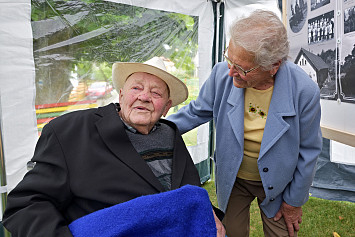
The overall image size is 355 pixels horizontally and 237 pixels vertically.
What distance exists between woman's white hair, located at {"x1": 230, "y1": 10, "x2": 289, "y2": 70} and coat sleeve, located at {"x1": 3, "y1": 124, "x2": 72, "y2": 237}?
1073 mm

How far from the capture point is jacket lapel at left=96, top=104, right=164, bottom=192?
1293 mm

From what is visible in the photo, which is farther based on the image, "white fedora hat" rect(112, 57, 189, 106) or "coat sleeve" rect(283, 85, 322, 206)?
"coat sleeve" rect(283, 85, 322, 206)

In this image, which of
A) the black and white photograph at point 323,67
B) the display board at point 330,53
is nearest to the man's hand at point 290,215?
the display board at point 330,53

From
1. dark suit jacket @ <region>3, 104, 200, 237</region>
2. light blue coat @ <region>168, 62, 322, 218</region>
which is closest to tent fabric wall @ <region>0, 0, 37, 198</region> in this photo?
dark suit jacket @ <region>3, 104, 200, 237</region>

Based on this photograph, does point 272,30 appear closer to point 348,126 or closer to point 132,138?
point 132,138

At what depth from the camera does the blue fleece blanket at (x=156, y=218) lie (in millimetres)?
945

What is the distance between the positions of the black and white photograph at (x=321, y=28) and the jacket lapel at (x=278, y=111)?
98 centimetres

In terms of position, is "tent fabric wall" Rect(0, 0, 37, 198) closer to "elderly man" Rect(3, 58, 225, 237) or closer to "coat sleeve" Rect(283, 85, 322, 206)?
"elderly man" Rect(3, 58, 225, 237)

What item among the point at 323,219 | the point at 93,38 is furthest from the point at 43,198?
the point at 323,219

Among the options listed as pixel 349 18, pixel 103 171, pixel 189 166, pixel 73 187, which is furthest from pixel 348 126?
pixel 73 187

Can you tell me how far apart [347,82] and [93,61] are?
2409 millimetres

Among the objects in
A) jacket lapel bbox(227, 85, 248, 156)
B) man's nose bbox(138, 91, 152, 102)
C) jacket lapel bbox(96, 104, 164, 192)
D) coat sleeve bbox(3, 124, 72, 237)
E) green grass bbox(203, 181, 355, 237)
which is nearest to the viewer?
coat sleeve bbox(3, 124, 72, 237)

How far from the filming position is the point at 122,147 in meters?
1.32

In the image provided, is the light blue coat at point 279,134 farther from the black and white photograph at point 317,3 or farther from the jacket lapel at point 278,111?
the black and white photograph at point 317,3
